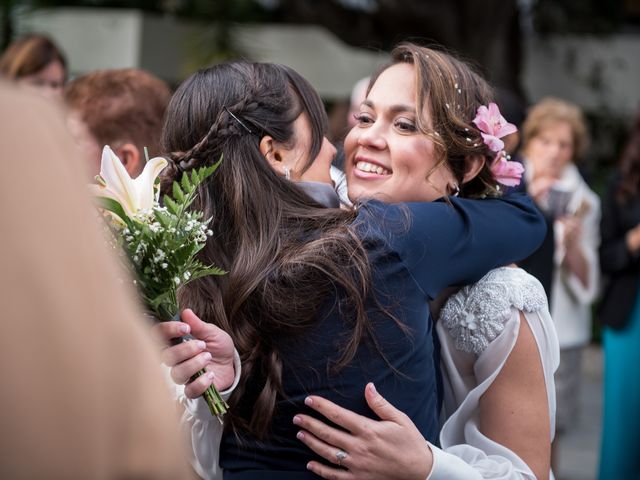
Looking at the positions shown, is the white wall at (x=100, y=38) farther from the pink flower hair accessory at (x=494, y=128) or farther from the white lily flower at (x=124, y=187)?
the white lily flower at (x=124, y=187)

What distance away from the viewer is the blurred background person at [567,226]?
654 cm

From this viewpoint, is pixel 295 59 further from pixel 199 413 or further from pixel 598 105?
pixel 199 413

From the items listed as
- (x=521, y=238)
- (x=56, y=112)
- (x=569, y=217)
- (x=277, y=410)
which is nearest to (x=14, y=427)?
(x=56, y=112)

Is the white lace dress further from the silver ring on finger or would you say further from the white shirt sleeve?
the white shirt sleeve

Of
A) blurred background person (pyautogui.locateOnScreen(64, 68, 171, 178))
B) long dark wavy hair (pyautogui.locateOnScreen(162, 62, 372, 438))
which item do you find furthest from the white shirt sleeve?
blurred background person (pyautogui.locateOnScreen(64, 68, 171, 178))

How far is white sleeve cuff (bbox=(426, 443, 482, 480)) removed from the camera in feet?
7.87

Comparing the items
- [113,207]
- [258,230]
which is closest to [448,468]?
[258,230]

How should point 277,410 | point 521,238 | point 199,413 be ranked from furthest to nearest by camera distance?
point 521,238 → point 199,413 → point 277,410

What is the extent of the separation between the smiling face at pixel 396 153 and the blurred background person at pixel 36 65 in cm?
275

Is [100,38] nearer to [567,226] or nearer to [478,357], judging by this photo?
[567,226]

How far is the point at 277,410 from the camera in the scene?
239 cm

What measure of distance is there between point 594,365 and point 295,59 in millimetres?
5068

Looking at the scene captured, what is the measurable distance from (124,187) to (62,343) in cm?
131

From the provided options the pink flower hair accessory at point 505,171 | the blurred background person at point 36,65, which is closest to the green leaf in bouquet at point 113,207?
the pink flower hair accessory at point 505,171
